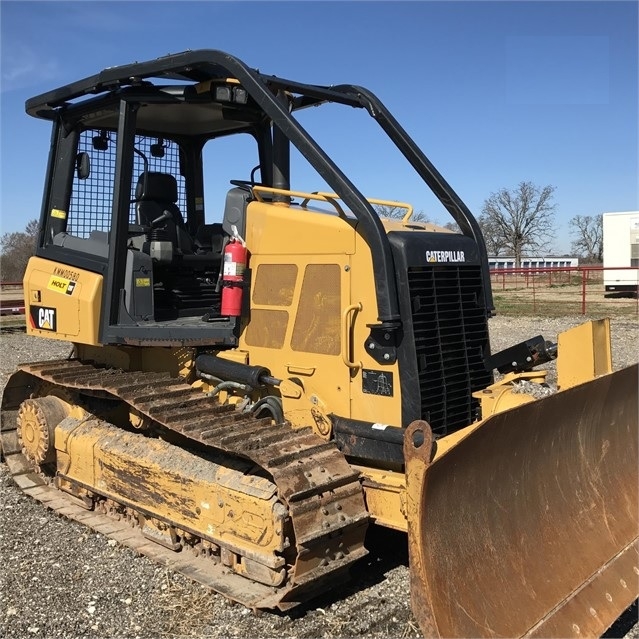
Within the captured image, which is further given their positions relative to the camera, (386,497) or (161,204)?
(161,204)

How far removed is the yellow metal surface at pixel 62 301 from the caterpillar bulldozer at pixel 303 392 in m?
0.02

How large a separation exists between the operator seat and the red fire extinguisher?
1009 mm

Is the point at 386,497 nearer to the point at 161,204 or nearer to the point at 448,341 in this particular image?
the point at 448,341

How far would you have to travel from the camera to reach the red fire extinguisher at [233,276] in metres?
4.53

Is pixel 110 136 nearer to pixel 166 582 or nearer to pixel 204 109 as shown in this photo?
pixel 204 109

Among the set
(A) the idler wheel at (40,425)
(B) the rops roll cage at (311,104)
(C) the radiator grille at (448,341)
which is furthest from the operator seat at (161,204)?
(C) the radiator grille at (448,341)

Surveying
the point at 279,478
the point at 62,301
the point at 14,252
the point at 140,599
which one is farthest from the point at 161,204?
the point at 14,252

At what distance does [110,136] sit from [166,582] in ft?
11.2

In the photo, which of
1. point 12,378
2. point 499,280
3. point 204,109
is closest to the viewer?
point 204,109

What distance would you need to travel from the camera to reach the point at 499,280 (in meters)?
37.0

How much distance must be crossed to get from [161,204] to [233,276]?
1.50 meters

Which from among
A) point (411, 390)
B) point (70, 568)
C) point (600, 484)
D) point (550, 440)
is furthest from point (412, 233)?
point (70, 568)

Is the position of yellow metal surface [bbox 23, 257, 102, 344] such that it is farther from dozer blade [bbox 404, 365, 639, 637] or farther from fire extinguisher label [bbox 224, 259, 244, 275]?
dozer blade [bbox 404, 365, 639, 637]

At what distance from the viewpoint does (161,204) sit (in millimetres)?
5688
